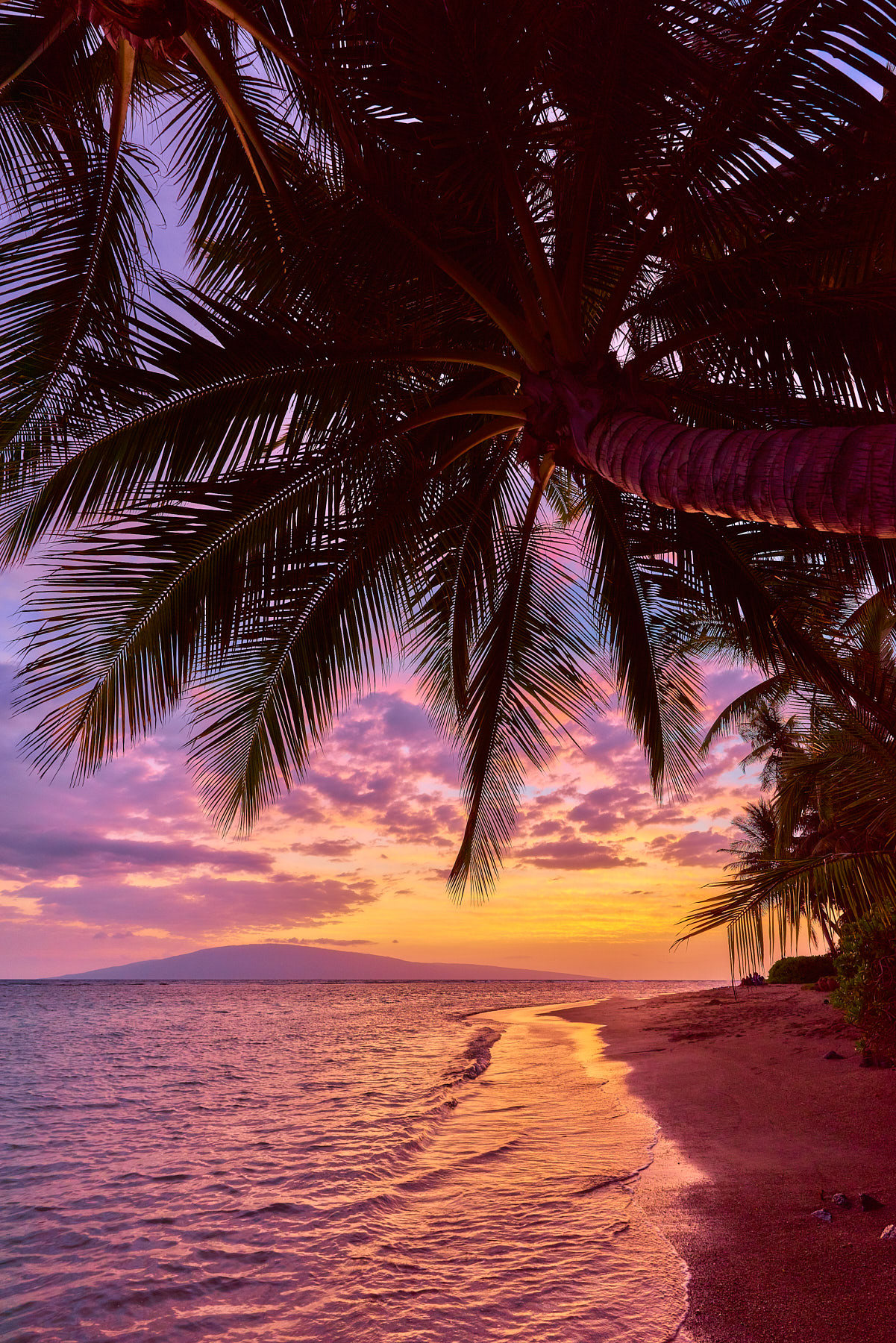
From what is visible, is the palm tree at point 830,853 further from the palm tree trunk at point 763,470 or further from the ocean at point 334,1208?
the palm tree trunk at point 763,470

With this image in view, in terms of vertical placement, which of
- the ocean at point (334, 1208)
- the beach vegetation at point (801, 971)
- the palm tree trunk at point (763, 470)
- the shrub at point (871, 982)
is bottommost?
Answer: the beach vegetation at point (801, 971)

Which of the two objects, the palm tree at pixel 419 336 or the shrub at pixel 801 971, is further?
the shrub at pixel 801 971

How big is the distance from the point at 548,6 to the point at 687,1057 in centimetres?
1145

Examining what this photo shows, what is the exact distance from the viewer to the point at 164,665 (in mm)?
4922

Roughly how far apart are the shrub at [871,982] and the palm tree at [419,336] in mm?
3592

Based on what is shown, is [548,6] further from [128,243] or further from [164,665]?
[164,665]

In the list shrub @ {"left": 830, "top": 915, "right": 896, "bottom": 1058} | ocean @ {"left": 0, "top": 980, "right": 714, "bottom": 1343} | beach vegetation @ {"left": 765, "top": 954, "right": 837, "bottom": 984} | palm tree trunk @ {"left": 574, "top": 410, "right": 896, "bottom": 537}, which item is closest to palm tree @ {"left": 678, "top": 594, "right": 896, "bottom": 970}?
shrub @ {"left": 830, "top": 915, "right": 896, "bottom": 1058}

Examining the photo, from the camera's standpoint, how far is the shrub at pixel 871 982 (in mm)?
7195

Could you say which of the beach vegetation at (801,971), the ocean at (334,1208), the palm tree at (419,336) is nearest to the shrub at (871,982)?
the ocean at (334,1208)

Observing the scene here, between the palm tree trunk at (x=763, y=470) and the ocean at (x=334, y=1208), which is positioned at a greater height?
the palm tree trunk at (x=763, y=470)

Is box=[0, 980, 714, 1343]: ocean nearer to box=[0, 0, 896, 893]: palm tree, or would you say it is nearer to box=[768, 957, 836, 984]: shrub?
box=[0, 0, 896, 893]: palm tree

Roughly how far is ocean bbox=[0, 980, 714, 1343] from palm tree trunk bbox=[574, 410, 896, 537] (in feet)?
11.0

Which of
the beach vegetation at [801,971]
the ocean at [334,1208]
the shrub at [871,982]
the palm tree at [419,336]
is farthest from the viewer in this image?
the beach vegetation at [801,971]

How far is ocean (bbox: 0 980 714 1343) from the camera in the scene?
3.68 m
